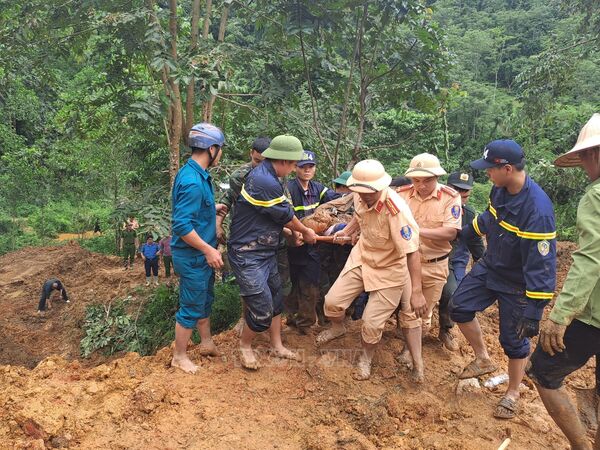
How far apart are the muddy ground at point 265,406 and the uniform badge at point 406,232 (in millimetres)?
1264

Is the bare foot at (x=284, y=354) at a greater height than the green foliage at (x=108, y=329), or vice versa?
the bare foot at (x=284, y=354)

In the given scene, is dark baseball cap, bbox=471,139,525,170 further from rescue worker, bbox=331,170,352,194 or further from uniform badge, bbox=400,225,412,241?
rescue worker, bbox=331,170,352,194

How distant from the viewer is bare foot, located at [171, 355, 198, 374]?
384 centimetres

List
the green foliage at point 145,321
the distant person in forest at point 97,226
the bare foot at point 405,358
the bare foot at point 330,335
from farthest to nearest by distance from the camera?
the distant person in forest at point 97,226
the green foliage at point 145,321
the bare foot at point 330,335
the bare foot at point 405,358

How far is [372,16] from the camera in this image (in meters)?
6.18

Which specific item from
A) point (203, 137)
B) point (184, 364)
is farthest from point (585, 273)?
point (184, 364)

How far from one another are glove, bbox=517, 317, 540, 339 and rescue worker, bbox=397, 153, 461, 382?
32.8 inches

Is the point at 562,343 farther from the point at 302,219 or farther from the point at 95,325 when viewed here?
the point at 95,325

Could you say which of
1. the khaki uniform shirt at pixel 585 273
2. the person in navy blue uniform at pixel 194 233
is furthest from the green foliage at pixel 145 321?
the khaki uniform shirt at pixel 585 273

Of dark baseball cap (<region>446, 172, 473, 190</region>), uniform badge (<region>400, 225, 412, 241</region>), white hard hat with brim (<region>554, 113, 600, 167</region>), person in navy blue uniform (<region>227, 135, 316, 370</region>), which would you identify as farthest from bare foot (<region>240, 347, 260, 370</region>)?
white hard hat with brim (<region>554, 113, 600, 167</region>)

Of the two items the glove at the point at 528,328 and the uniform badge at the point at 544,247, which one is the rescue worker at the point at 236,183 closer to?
the uniform badge at the point at 544,247

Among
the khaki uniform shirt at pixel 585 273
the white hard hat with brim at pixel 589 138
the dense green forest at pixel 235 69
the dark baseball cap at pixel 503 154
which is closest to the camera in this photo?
the khaki uniform shirt at pixel 585 273

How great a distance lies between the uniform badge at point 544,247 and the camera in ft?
10.1

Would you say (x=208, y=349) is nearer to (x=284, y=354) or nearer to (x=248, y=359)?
(x=248, y=359)
